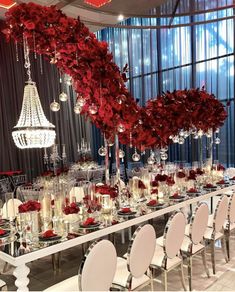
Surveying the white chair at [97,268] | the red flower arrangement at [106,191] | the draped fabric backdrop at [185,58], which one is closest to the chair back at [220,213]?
the red flower arrangement at [106,191]

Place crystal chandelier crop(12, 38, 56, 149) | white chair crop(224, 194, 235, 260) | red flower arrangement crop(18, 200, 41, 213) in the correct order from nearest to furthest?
red flower arrangement crop(18, 200, 41, 213) < crystal chandelier crop(12, 38, 56, 149) < white chair crop(224, 194, 235, 260)

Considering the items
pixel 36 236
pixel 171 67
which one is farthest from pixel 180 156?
pixel 36 236

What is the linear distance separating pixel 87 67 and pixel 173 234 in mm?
1809

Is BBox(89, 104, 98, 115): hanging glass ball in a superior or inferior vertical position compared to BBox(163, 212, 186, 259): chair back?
superior

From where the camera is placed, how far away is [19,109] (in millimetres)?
10266

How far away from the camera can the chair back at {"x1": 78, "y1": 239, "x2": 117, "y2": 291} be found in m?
2.20

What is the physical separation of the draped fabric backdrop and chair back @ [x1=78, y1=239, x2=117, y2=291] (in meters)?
6.53

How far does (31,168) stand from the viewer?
10586mm

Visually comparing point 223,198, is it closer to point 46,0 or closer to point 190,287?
point 190,287

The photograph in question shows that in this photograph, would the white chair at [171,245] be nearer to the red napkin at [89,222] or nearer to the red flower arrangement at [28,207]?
the red napkin at [89,222]

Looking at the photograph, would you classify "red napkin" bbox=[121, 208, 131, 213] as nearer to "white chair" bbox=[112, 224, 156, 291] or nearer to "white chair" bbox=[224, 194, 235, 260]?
"white chair" bbox=[112, 224, 156, 291]

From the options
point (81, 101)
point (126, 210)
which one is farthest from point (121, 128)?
point (126, 210)

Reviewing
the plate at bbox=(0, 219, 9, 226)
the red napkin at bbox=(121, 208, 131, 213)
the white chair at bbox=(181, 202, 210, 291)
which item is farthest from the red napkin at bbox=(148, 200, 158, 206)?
the plate at bbox=(0, 219, 9, 226)

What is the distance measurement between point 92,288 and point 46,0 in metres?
7.61
